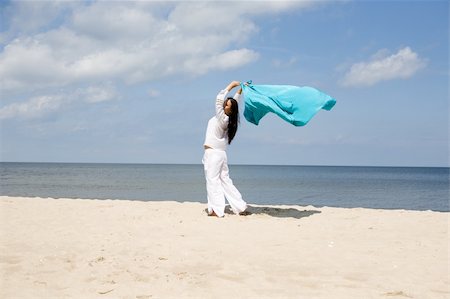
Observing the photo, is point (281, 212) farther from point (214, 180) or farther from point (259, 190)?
point (259, 190)

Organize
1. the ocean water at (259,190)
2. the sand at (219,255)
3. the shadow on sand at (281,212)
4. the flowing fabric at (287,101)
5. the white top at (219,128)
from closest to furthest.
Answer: the sand at (219,255) < the white top at (219,128) < the flowing fabric at (287,101) < the shadow on sand at (281,212) < the ocean water at (259,190)

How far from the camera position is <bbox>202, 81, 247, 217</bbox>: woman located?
27.0ft

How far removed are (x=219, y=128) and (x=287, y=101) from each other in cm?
138

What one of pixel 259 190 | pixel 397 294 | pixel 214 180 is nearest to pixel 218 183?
pixel 214 180

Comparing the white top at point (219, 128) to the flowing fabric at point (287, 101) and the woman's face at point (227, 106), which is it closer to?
the woman's face at point (227, 106)

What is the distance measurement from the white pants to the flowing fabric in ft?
3.71

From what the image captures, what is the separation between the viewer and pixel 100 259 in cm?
500

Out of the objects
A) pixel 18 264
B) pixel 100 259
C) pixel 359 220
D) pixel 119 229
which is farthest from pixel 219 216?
pixel 18 264

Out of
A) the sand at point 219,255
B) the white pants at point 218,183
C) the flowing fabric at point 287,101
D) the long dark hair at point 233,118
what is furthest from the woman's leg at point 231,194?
the flowing fabric at point 287,101

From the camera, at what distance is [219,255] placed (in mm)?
5250

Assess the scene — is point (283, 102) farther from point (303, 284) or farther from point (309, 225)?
point (303, 284)

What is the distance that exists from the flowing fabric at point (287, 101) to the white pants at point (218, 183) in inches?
44.5

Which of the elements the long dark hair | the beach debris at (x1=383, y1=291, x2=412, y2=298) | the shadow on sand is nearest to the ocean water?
the shadow on sand

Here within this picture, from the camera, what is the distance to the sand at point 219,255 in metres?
4.12
